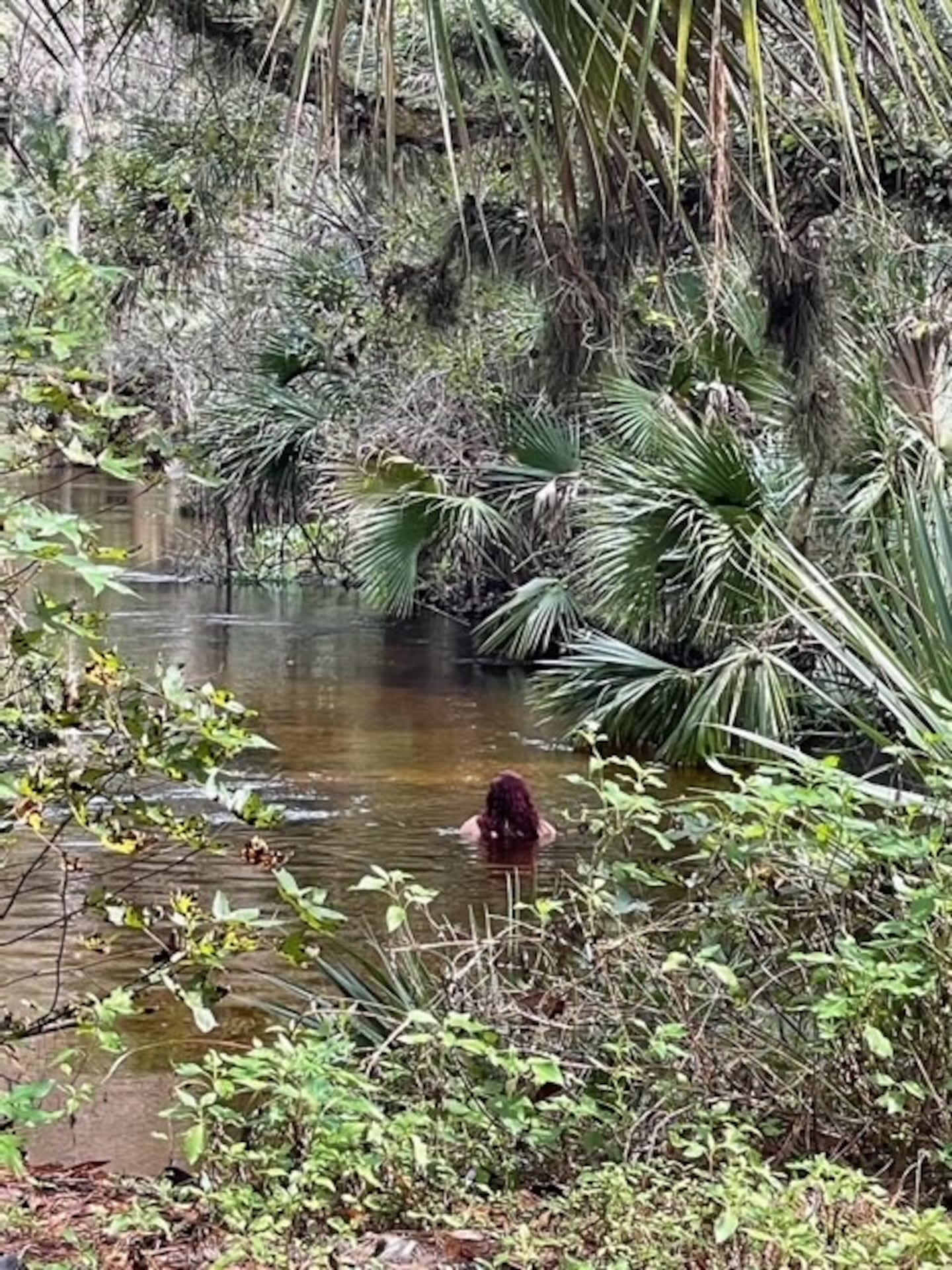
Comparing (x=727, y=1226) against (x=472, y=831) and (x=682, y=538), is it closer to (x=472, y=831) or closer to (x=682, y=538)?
(x=472, y=831)

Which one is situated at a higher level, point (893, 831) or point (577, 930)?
point (893, 831)

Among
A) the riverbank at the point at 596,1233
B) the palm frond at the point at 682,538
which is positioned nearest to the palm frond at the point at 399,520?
the palm frond at the point at 682,538

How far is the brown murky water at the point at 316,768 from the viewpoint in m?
5.21

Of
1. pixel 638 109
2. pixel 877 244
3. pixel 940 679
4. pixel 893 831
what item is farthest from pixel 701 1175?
pixel 877 244

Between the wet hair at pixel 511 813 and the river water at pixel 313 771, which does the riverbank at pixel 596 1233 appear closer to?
the river water at pixel 313 771

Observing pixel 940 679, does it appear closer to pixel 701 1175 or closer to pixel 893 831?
pixel 893 831

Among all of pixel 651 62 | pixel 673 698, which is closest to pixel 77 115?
pixel 673 698

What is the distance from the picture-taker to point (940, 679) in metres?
4.07

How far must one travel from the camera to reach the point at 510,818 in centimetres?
801

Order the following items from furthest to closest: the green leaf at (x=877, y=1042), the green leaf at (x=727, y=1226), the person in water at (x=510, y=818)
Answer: the person in water at (x=510, y=818)
the green leaf at (x=877, y=1042)
the green leaf at (x=727, y=1226)

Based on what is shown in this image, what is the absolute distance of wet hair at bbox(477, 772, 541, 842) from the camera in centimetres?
798

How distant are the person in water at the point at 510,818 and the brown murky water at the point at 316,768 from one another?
0.45 ft

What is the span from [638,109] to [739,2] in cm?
35

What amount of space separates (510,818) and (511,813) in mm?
27
